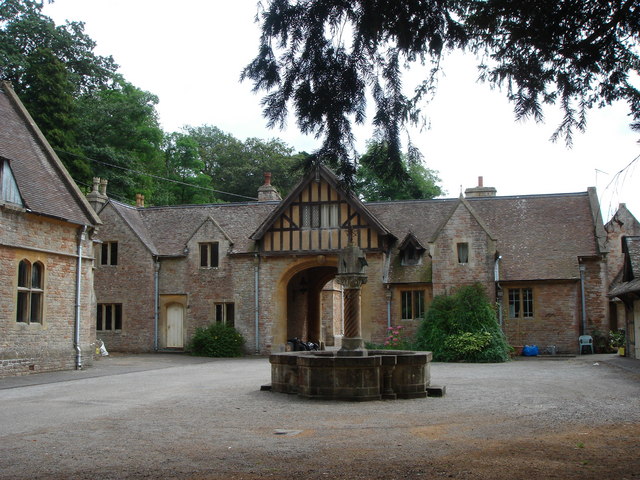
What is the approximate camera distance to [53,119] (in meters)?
39.8

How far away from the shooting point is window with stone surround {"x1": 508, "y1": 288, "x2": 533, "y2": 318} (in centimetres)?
2833

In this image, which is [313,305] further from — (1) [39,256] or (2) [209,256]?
(1) [39,256]

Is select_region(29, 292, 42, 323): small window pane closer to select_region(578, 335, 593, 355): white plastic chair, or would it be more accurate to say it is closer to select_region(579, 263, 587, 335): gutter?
select_region(578, 335, 593, 355): white plastic chair

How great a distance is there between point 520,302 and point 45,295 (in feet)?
61.7

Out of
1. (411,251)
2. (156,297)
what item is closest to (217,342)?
(156,297)

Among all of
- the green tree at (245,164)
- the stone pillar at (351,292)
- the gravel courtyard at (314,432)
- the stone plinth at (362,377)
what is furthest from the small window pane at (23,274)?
the green tree at (245,164)

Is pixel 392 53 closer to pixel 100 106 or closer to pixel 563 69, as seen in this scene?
pixel 563 69

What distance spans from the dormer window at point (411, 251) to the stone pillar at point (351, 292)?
47.1 feet

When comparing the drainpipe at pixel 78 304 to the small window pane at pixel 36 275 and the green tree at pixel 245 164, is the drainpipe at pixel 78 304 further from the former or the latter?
the green tree at pixel 245 164

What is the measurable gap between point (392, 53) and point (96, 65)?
44.5 m

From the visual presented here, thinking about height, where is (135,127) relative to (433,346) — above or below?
above

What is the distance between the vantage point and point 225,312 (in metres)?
30.4

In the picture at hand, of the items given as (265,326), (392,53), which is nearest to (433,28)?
(392,53)

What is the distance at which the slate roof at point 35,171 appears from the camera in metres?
19.9
